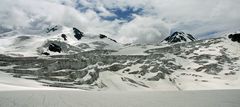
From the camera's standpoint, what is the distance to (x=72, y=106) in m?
68.5

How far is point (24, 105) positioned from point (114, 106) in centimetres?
1969

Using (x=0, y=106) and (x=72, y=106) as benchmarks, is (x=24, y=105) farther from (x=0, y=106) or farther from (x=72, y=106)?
(x=72, y=106)

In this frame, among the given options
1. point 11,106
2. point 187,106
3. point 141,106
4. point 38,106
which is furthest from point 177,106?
point 11,106

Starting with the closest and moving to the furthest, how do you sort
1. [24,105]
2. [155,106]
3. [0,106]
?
[0,106]
[24,105]
[155,106]

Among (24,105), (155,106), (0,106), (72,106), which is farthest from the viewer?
(155,106)

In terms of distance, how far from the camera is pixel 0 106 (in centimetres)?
6009

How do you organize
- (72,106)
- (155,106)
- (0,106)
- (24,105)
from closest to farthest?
(0,106) < (24,105) < (72,106) < (155,106)

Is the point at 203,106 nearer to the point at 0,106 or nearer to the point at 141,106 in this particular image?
the point at 141,106

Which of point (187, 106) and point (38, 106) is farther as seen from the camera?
point (187, 106)

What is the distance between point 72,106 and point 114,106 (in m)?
9.55

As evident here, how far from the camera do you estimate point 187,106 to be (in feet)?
247

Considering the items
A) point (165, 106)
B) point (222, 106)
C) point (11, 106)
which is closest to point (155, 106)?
point (165, 106)

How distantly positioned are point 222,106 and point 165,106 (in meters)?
13.4

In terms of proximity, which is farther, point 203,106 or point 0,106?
point 203,106
